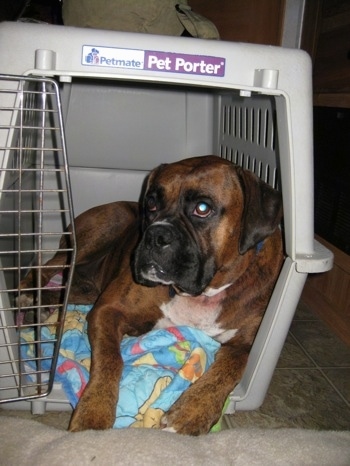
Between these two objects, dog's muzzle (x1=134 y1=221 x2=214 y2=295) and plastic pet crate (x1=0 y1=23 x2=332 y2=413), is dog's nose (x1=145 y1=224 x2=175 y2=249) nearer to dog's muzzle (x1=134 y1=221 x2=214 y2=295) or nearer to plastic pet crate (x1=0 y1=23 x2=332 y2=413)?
dog's muzzle (x1=134 y1=221 x2=214 y2=295)

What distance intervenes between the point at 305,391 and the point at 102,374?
91cm

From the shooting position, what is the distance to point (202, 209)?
5.84 ft

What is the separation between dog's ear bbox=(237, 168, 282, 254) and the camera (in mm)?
1732

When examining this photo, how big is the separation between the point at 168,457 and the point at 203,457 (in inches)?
4.4

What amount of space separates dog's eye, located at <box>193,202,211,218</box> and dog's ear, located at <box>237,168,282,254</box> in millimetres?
139

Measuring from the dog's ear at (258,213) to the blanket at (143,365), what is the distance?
1.55 ft

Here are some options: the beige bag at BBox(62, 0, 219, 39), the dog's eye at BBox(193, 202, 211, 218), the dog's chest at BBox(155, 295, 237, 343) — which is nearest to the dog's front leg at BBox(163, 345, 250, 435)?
the dog's chest at BBox(155, 295, 237, 343)

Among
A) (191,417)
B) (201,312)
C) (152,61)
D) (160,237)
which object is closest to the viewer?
(152,61)

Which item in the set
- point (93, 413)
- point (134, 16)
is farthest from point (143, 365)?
point (134, 16)

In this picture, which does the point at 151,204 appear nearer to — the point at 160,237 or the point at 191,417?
the point at 160,237

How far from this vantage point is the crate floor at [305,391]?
177cm

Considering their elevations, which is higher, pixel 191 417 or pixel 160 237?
pixel 160 237

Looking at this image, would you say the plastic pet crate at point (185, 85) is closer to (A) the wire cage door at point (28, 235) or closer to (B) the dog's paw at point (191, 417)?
(A) the wire cage door at point (28, 235)

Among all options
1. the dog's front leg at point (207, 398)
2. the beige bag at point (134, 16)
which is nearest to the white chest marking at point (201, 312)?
the dog's front leg at point (207, 398)
